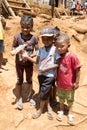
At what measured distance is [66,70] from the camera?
4.21 metres

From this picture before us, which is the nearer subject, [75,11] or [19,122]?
[19,122]

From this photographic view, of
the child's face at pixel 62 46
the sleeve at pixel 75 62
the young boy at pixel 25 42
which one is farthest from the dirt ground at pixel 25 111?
the child's face at pixel 62 46

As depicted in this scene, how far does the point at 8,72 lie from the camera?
6.03 metres

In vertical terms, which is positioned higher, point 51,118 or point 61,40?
point 61,40

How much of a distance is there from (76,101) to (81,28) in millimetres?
3917

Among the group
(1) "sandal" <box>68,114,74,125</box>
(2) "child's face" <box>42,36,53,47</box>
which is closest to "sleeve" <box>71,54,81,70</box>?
(2) "child's face" <box>42,36,53,47</box>

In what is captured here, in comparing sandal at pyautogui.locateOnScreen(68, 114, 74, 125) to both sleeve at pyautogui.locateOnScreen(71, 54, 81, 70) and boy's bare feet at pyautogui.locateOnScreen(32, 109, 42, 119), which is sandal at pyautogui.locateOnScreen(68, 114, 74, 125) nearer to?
boy's bare feet at pyautogui.locateOnScreen(32, 109, 42, 119)

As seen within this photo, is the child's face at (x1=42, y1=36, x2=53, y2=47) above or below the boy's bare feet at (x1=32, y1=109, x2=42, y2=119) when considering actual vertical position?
above

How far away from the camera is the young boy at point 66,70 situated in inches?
162

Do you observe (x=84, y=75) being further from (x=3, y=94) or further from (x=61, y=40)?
Answer: (x=61, y=40)

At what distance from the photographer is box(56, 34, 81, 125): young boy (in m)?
4.12

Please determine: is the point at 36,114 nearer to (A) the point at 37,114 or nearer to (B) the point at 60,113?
(A) the point at 37,114

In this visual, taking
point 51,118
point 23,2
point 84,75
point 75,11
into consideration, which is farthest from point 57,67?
point 75,11

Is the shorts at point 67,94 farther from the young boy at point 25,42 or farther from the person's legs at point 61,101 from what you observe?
the young boy at point 25,42
